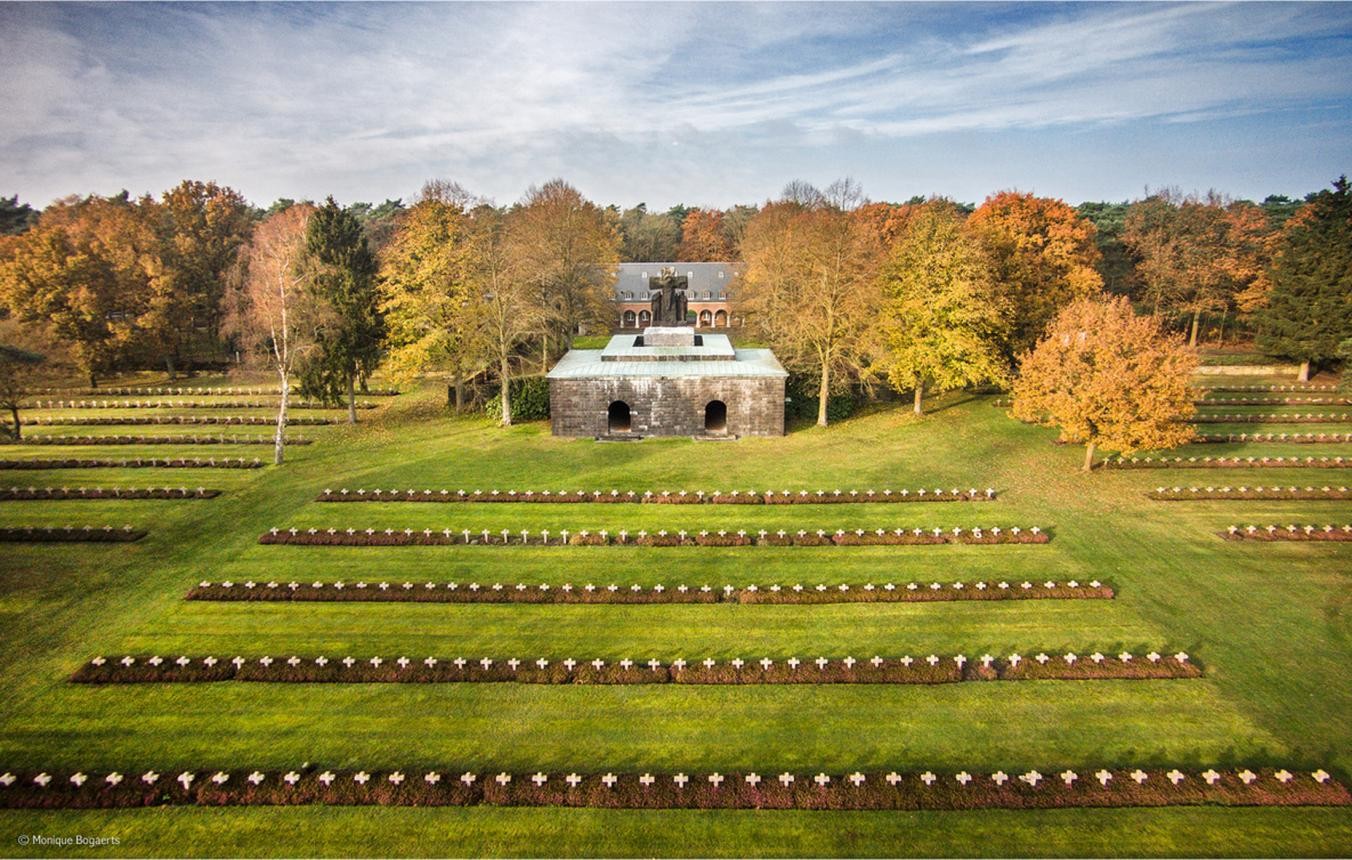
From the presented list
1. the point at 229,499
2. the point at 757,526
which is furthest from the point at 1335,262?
the point at 229,499

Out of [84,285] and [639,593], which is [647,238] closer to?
[84,285]

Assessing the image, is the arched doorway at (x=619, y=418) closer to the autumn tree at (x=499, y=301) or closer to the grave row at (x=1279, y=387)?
the autumn tree at (x=499, y=301)

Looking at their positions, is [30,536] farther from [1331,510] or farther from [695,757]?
[1331,510]

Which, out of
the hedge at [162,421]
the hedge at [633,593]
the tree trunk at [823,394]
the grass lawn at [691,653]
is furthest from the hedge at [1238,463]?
the hedge at [162,421]

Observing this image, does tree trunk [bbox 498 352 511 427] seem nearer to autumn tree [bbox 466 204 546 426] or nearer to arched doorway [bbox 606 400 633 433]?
autumn tree [bbox 466 204 546 426]

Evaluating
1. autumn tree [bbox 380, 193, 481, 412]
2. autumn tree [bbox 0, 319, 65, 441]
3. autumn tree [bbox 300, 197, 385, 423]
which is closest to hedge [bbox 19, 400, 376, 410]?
autumn tree [bbox 0, 319, 65, 441]
